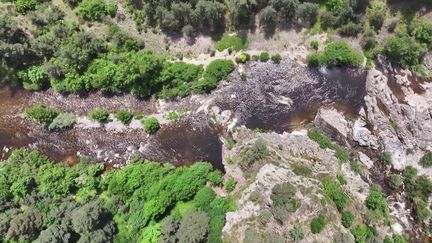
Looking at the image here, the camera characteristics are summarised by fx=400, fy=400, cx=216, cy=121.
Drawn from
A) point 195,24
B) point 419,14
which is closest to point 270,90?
point 195,24

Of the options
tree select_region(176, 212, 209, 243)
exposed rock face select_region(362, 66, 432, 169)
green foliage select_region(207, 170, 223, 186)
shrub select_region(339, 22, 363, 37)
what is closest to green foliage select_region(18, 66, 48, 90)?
green foliage select_region(207, 170, 223, 186)

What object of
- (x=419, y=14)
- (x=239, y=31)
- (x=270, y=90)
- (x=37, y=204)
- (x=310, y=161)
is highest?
(x=419, y=14)

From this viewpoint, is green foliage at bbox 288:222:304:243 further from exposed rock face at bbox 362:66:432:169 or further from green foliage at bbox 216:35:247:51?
green foliage at bbox 216:35:247:51

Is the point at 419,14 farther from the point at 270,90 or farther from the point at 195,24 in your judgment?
the point at 195,24

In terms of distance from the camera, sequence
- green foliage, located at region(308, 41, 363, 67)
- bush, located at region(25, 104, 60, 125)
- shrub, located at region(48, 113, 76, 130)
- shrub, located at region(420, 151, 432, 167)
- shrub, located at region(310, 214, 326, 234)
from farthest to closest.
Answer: shrub, located at region(48, 113, 76, 130) → bush, located at region(25, 104, 60, 125) → green foliage, located at region(308, 41, 363, 67) → shrub, located at region(420, 151, 432, 167) → shrub, located at region(310, 214, 326, 234)

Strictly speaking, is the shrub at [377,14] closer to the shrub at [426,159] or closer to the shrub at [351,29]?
the shrub at [351,29]

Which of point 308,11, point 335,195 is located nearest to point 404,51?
point 308,11

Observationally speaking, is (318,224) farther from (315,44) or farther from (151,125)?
(151,125)
